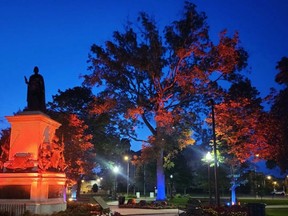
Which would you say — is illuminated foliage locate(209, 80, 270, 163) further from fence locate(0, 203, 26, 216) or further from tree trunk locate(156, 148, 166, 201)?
fence locate(0, 203, 26, 216)

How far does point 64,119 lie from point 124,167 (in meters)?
70.0

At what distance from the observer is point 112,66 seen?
126 feet

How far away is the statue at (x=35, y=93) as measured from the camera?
773 inches

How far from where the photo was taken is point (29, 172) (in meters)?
18.0

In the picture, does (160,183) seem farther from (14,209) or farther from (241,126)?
(14,209)

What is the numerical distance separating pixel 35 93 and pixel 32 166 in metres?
3.83

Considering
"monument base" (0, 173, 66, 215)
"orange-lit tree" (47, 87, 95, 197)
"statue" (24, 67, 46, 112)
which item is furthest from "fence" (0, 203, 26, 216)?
"orange-lit tree" (47, 87, 95, 197)

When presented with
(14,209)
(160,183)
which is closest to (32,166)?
(14,209)

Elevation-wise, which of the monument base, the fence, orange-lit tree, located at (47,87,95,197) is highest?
orange-lit tree, located at (47,87,95,197)

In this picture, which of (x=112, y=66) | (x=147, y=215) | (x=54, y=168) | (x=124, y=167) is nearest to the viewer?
(x=54, y=168)

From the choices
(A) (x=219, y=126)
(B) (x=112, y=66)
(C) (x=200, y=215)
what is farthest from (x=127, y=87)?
(C) (x=200, y=215)

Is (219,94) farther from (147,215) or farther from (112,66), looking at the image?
(147,215)

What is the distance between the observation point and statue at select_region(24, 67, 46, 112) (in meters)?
19.6

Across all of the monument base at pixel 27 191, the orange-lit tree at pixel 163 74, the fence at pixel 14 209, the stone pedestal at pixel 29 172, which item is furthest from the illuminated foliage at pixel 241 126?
the fence at pixel 14 209
